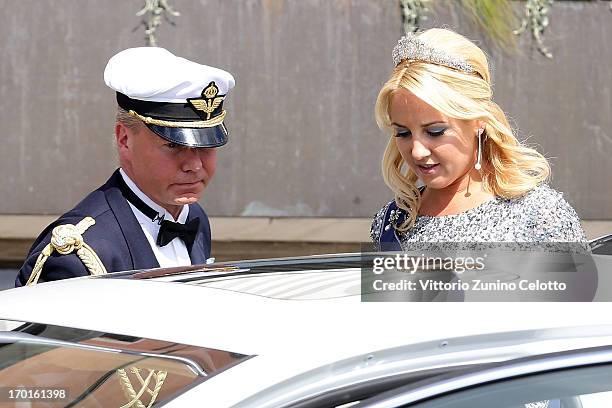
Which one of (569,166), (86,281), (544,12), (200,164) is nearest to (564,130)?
(569,166)

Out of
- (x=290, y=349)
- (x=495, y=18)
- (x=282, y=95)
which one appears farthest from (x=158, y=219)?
(x=495, y=18)

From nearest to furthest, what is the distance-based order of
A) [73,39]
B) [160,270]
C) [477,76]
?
[160,270], [477,76], [73,39]

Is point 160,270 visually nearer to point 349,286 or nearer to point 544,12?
point 349,286

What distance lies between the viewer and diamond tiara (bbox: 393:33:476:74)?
2.87 m

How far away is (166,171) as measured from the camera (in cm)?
310

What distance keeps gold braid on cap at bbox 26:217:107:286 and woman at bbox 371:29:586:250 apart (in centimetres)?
78

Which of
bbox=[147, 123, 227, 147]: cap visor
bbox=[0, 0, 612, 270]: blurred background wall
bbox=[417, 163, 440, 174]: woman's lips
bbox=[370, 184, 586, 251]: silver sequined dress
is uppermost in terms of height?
bbox=[0, 0, 612, 270]: blurred background wall

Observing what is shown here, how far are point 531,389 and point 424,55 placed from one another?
1437 millimetres

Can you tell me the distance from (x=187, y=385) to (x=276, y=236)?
30.6 feet

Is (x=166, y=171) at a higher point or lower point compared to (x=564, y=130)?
lower

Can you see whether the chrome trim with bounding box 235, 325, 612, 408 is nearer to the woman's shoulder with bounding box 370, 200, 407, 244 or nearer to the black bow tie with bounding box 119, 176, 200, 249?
the woman's shoulder with bounding box 370, 200, 407, 244

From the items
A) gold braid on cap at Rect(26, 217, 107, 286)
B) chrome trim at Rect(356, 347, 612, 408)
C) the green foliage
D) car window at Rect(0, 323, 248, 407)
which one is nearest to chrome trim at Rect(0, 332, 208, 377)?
car window at Rect(0, 323, 248, 407)

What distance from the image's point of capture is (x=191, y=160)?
3.14 m

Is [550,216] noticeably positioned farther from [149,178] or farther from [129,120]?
[129,120]
